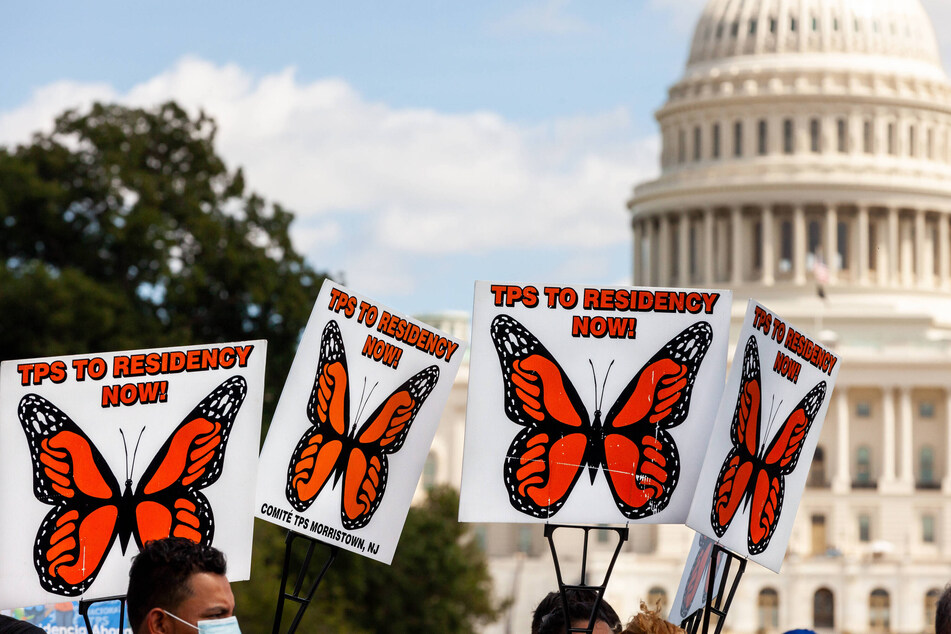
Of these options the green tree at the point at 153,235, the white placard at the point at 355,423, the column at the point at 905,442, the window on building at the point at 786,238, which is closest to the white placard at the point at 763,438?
the white placard at the point at 355,423

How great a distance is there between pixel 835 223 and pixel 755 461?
10974 centimetres

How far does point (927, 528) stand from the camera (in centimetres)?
10844

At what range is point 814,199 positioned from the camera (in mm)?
120312

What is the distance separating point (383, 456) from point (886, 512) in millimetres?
98935

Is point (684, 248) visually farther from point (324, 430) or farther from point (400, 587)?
point (324, 430)

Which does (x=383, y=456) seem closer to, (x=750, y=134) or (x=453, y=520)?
(x=453, y=520)

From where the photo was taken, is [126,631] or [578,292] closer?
[578,292]

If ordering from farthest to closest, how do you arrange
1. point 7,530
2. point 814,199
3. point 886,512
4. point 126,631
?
point 814,199
point 886,512
point 126,631
point 7,530

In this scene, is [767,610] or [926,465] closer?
[767,610]

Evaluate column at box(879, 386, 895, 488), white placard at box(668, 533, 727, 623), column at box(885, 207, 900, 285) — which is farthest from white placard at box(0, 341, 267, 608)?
column at box(885, 207, 900, 285)

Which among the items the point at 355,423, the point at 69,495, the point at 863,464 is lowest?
the point at 69,495

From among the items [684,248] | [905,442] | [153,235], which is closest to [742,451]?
[153,235]

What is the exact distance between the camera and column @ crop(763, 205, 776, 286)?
11938 centimetres

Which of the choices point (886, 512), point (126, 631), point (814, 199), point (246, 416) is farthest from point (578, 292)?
point (814, 199)
